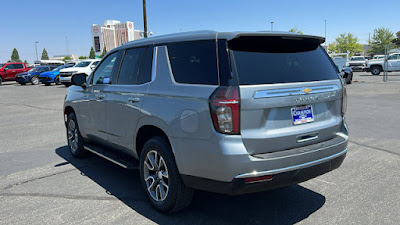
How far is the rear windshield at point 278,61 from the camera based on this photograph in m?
3.14

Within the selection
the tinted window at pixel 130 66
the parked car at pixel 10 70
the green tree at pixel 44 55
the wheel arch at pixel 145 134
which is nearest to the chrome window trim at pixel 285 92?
the wheel arch at pixel 145 134

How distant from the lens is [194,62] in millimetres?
3434


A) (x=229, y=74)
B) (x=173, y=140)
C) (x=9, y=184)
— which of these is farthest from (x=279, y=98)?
(x=9, y=184)

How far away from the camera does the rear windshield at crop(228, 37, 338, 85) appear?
10.3ft

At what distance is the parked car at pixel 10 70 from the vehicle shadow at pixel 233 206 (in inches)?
1268

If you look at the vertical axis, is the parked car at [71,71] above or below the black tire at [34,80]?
above

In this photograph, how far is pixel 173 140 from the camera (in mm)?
3371

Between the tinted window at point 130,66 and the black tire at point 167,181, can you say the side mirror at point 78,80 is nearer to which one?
the tinted window at point 130,66

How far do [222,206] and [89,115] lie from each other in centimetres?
263

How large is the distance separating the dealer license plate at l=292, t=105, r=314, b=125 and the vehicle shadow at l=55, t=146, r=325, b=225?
1.03m

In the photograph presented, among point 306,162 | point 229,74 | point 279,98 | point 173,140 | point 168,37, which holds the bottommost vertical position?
point 306,162

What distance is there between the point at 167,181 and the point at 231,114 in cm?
115

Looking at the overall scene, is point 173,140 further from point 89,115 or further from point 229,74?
point 89,115

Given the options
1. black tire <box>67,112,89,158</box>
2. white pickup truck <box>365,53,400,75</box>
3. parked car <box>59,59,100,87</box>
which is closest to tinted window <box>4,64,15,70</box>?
parked car <box>59,59,100,87</box>
